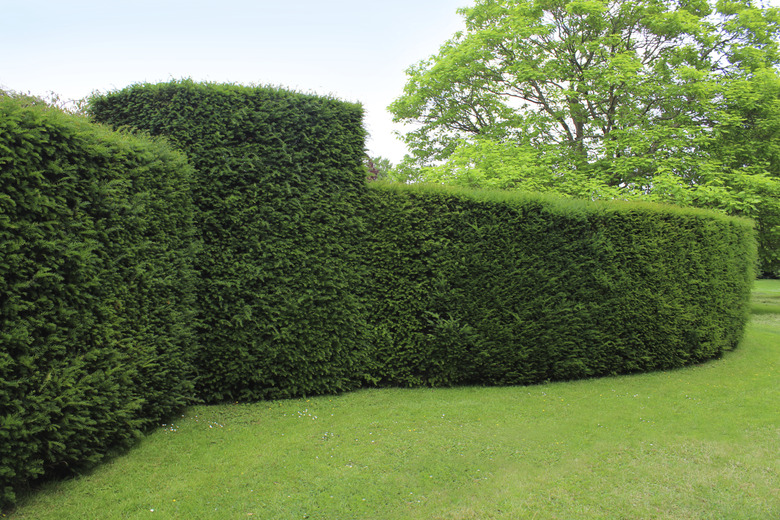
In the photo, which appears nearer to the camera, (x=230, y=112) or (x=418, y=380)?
(x=230, y=112)

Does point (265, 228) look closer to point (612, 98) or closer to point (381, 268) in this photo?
point (381, 268)

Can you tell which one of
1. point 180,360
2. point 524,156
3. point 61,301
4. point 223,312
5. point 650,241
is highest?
point 524,156

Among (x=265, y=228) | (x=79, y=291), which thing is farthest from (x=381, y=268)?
(x=79, y=291)

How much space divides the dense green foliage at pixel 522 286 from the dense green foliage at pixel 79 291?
126 inches

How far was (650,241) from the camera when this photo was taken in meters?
9.36

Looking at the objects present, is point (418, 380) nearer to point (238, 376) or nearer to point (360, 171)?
point (238, 376)

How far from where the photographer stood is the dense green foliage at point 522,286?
7.57m

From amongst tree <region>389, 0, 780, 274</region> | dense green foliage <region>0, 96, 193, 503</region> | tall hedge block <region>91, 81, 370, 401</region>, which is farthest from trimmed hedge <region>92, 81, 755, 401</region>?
tree <region>389, 0, 780, 274</region>

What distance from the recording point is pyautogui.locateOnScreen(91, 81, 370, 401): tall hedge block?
627 centimetres

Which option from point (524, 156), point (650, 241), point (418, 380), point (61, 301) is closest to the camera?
point (61, 301)

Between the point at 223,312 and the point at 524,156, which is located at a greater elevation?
the point at 524,156

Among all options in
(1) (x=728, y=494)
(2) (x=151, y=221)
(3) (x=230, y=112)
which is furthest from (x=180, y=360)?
(1) (x=728, y=494)

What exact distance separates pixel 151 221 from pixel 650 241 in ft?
29.0

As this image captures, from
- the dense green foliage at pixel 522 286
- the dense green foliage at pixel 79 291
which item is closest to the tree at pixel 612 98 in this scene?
the dense green foliage at pixel 522 286
